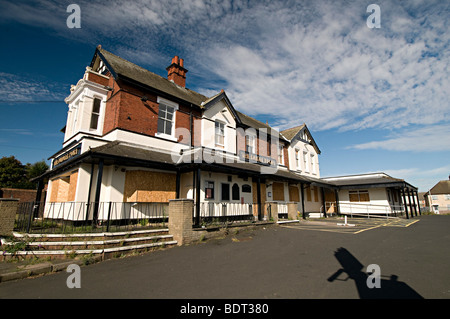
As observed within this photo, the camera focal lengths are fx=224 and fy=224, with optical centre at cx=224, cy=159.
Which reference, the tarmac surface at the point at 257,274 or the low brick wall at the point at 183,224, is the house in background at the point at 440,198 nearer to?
the tarmac surface at the point at 257,274

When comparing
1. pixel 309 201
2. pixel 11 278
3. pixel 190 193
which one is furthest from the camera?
pixel 309 201

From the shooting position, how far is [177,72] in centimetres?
1761

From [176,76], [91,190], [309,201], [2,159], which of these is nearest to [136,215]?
[91,190]

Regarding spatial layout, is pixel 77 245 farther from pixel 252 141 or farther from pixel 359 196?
pixel 359 196

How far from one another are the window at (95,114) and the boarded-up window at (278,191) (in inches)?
524

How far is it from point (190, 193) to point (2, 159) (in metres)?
39.1

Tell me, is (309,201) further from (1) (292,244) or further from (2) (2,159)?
(2) (2,159)

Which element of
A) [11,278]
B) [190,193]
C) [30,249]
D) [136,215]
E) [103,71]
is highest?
[103,71]

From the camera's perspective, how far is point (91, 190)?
10.3m

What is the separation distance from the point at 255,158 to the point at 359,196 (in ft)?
50.4

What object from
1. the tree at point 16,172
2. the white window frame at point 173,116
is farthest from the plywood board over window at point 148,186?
the tree at point 16,172

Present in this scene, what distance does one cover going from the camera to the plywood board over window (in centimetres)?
1066

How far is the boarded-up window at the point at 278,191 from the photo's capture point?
1825 cm

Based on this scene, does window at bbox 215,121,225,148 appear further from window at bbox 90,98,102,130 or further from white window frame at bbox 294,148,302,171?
white window frame at bbox 294,148,302,171
